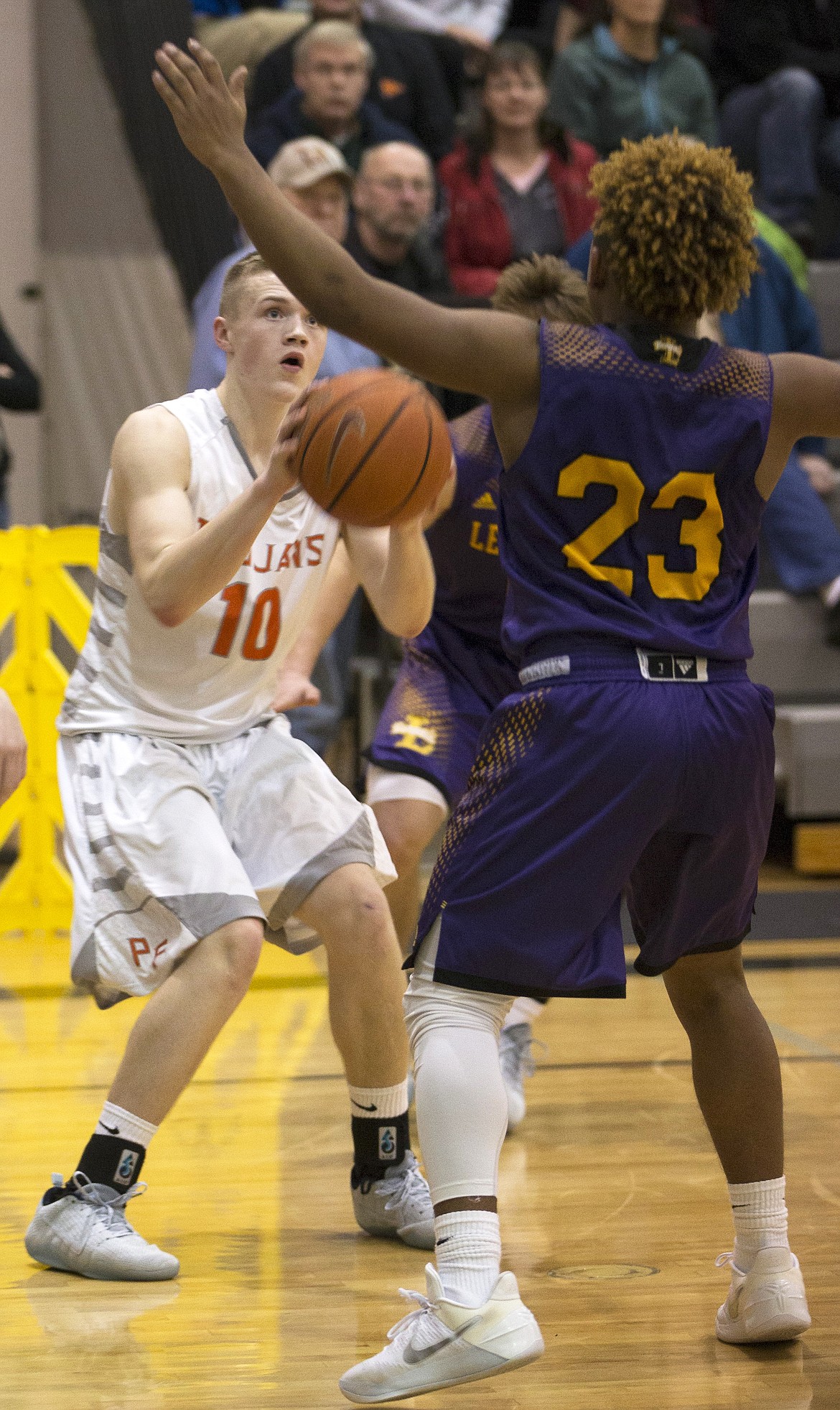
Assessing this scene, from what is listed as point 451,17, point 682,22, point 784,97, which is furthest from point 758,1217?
point 682,22

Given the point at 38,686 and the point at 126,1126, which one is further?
the point at 38,686

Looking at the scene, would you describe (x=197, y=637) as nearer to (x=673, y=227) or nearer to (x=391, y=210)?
(x=673, y=227)

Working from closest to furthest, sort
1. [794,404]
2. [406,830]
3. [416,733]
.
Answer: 1. [794,404]
2. [406,830]
3. [416,733]

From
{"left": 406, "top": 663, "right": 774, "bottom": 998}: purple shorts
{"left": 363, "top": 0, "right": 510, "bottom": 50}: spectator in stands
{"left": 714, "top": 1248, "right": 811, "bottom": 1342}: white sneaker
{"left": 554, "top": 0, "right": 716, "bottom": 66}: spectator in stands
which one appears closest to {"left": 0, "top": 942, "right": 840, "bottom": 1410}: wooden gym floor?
{"left": 714, "top": 1248, "right": 811, "bottom": 1342}: white sneaker

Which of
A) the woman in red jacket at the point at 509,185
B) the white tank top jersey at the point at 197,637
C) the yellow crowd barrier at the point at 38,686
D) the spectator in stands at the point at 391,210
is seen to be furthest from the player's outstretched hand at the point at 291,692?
the woman in red jacket at the point at 509,185

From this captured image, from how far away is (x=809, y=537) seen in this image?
709 cm

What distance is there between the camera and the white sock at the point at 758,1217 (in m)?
2.49

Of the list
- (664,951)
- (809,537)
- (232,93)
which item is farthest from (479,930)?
(809,537)

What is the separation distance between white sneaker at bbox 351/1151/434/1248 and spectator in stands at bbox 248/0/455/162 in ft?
19.3

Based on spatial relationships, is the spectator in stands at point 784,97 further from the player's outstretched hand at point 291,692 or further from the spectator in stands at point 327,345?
the player's outstretched hand at point 291,692

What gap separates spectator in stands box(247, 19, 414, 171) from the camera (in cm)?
686

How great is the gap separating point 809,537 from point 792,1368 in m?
5.09

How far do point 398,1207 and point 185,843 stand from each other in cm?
78

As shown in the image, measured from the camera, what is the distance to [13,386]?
236 inches
